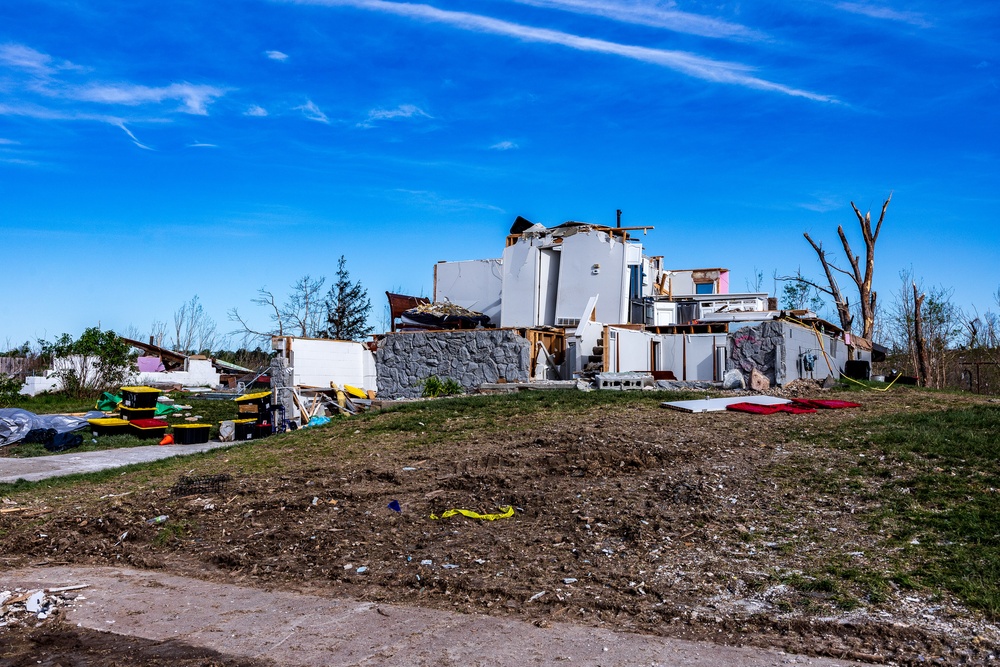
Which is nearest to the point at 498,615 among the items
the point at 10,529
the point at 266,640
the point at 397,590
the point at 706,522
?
the point at 397,590

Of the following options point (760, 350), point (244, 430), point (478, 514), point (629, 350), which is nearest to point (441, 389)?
point (629, 350)

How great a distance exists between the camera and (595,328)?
24.6 metres

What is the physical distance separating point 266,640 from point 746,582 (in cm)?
348

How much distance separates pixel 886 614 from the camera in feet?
17.3

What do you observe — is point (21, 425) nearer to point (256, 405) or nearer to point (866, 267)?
point (256, 405)

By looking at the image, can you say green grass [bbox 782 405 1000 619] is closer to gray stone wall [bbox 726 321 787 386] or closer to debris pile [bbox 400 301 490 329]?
gray stone wall [bbox 726 321 787 386]

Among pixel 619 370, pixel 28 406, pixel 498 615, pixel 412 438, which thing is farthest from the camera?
pixel 28 406

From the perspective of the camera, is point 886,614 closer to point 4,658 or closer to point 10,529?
point 4,658

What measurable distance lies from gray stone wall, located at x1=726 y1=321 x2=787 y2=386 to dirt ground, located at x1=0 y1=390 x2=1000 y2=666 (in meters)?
10.3

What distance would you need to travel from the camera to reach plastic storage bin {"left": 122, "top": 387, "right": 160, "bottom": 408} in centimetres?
1781

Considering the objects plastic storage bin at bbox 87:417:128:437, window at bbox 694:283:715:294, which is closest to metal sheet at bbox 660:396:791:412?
plastic storage bin at bbox 87:417:128:437

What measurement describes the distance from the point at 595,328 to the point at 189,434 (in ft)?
41.3

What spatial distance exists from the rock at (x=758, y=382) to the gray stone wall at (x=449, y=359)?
6.42 meters

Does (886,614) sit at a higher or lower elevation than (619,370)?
lower
